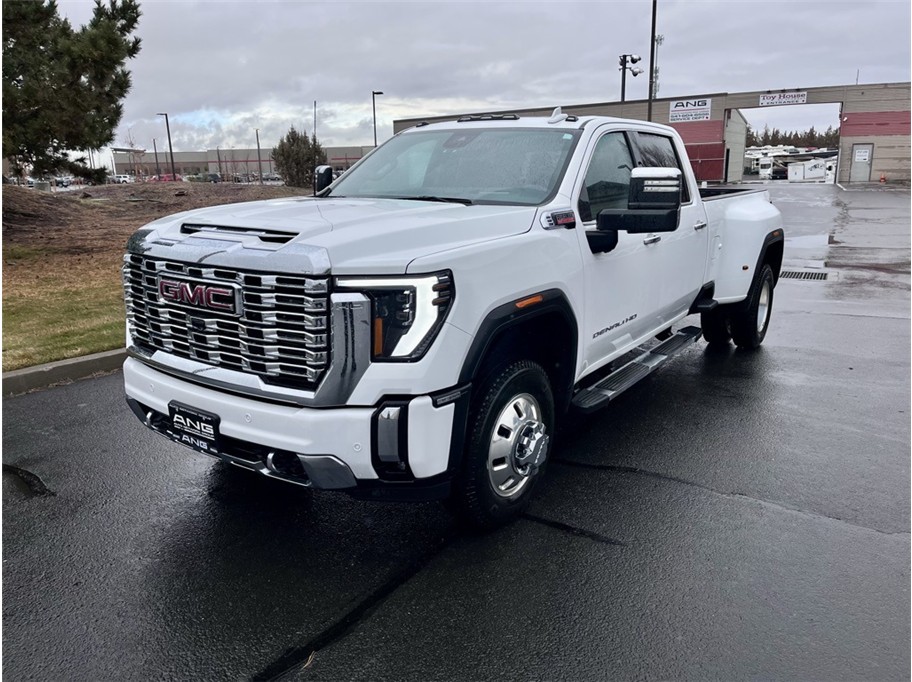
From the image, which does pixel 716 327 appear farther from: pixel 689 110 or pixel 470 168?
pixel 689 110

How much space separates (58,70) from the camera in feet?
39.3

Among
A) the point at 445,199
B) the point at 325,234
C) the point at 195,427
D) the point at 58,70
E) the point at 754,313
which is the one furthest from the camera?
the point at 58,70

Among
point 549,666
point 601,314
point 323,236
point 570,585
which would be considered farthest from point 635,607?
point 323,236

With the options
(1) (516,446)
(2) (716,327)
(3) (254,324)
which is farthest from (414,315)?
(2) (716,327)

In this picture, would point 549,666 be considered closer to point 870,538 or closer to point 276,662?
point 276,662

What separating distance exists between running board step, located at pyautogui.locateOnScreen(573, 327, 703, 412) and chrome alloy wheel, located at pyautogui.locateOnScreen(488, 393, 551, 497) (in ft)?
Answer: 1.80

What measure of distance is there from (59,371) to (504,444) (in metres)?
4.52

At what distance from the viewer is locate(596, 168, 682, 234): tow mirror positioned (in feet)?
12.3

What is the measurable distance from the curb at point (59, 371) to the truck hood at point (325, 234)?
3157 millimetres

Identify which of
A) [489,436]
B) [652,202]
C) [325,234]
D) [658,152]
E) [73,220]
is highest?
[658,152]

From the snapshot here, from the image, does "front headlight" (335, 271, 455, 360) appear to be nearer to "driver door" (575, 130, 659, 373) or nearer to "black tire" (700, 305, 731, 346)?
"driver door" (575, 130, 659, 373)

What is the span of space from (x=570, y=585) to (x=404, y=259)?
1.61m

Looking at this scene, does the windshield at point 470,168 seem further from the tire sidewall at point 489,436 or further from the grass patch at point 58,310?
the grass patch at point 58,310

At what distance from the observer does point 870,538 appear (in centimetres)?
363
